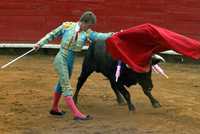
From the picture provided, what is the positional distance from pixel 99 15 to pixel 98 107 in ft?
17.8

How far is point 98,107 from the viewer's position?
23.8ft

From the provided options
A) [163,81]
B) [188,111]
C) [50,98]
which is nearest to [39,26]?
[163,81]

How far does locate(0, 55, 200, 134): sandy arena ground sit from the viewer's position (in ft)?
20.3

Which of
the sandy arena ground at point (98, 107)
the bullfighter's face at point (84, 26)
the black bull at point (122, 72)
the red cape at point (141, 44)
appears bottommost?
the sandy arena ground at point (98, 107)

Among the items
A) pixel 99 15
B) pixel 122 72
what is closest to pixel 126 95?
pixel 122 72

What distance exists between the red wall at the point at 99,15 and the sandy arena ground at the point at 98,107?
88.6 inches

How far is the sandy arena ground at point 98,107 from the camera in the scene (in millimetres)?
6176

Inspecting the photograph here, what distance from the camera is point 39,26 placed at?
41.4ft

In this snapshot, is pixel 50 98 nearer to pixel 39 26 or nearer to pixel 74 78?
pixel 74 78

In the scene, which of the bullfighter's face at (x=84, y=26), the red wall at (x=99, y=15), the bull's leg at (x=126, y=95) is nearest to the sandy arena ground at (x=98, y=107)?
the bull's leg at (x=126, y=95)

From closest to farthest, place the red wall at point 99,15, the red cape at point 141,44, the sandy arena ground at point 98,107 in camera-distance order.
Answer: the sandy arena ground at point 98,107 → the red cape at point 141,44 → the red wall at point 99,15

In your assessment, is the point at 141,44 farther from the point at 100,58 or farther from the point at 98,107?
the point at 98,107

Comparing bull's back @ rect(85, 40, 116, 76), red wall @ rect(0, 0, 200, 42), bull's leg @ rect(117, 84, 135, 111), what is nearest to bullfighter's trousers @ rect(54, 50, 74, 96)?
bull's back @ rect(85, 40, 116, 76)

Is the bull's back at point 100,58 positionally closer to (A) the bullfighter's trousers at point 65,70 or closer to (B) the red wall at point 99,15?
(A) the bullfighter's trousers at point 65,70
